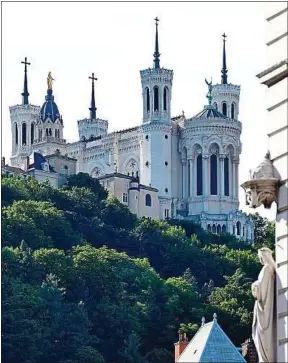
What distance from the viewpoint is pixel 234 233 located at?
14138 centimetres

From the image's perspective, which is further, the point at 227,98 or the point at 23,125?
the point at 23,125

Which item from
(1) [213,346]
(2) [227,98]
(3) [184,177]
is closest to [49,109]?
(2) [227,98]

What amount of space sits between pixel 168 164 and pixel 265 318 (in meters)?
130

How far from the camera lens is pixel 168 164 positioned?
143500mm

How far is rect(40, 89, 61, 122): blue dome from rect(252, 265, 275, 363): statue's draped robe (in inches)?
5709

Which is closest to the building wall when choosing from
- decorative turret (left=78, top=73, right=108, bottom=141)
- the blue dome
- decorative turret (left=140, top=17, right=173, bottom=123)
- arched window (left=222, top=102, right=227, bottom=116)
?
decorative turret (left=140, top=17, right=173, bottom=123)

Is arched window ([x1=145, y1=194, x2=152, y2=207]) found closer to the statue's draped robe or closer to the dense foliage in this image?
the dense foliage

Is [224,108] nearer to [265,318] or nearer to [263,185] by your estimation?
[263,185]

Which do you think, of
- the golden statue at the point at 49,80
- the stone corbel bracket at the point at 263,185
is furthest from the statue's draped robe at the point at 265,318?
the golden statue at the point at 49,80

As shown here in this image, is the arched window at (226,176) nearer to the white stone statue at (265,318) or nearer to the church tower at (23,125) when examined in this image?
the church tower at (23,125)

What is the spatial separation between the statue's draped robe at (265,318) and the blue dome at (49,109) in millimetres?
145016

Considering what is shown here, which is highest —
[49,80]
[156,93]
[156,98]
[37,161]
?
[49,80]

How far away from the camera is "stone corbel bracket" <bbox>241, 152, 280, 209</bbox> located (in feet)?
44.9

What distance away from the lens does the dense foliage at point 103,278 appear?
307 feet
